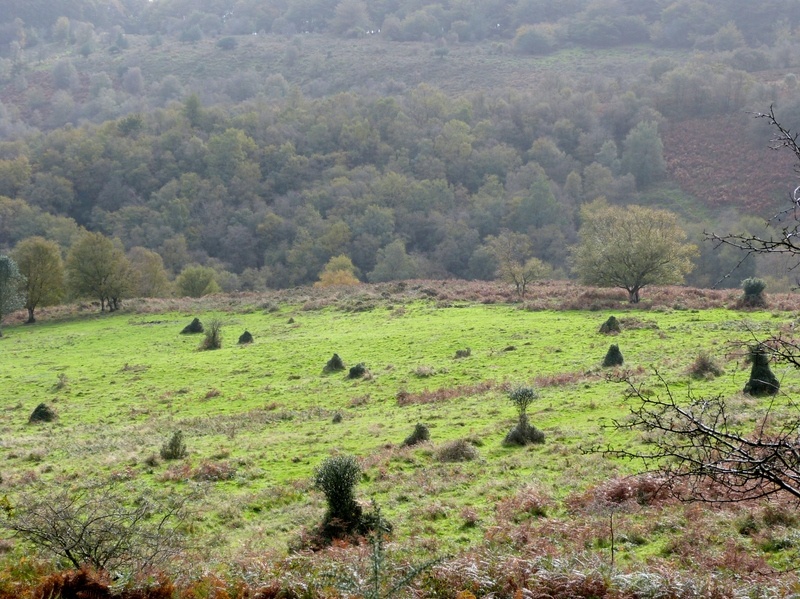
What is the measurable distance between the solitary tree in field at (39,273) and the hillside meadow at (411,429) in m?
6.82

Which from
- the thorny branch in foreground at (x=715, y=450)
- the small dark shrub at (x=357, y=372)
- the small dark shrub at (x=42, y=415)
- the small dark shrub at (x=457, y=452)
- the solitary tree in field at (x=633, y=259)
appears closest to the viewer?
the thorny branch in foreground at (x=715, y=450)

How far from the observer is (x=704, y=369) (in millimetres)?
20625

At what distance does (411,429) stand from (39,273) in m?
40.8

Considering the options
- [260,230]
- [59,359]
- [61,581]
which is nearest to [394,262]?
[260,230]

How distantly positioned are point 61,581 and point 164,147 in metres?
116

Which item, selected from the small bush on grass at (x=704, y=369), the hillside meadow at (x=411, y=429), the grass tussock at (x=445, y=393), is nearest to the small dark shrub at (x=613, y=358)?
the hillside meadow at (x=411, y=429)

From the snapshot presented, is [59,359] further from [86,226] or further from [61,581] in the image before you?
[86,226]

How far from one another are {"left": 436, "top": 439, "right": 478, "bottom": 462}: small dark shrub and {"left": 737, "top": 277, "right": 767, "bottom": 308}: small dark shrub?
25359 millimetres

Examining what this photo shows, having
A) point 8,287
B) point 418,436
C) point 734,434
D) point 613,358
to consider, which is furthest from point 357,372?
point 8,287

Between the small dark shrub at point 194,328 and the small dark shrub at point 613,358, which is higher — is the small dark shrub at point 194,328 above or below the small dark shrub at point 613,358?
below

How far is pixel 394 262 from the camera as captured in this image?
88.7m

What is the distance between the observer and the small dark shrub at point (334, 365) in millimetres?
29031

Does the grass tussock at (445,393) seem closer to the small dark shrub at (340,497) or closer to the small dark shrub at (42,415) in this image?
the small dark shrub at (340,497)

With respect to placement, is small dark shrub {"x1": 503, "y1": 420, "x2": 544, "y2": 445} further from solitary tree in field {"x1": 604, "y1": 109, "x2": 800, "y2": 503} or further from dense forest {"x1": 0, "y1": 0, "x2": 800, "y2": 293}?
dense forest {"x1": 0, "y1": 0, "x2": 800, "y2": 293}
